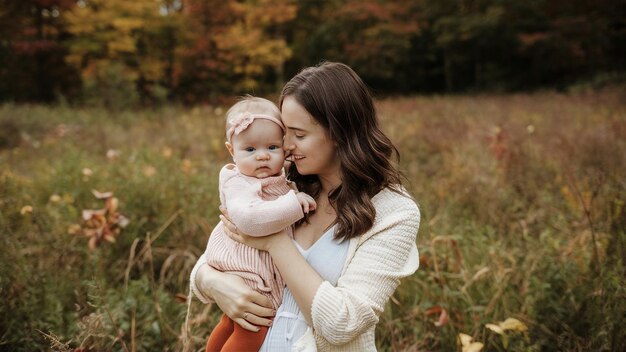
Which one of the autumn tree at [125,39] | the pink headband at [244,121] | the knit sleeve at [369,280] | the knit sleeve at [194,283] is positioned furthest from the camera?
the autumn tree at [125,39]

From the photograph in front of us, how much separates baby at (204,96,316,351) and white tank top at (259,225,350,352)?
0.13ft

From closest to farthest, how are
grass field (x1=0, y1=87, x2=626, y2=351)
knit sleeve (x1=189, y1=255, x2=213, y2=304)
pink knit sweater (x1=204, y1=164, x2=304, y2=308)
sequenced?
pink knit sweater (x1=204, y1=164, x2=304, y2=308) → knit sleeve (x1=189, y1=255, x2=213, y2=304) → grass field (x1=0, y1=87, x2=626, y2=351)

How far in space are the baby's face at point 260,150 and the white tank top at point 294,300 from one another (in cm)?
A: 30

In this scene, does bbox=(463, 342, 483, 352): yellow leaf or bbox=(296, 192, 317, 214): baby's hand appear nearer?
bbox=(296, 192, 317, 214): baby's hand

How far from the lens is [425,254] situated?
282 cm

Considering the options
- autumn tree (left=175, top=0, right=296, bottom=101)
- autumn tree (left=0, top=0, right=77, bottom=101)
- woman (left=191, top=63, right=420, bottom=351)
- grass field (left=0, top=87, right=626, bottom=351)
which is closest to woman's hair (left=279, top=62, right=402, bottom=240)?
woman (left=191, top=63, right=420, bottom=351)

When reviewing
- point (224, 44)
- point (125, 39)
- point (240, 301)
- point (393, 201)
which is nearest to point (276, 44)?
point (224, 44)

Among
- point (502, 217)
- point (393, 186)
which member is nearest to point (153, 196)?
point (393, 186)

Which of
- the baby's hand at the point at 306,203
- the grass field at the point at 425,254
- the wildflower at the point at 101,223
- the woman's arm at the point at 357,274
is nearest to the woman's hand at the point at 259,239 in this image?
the woman's arm at the point at 357,274

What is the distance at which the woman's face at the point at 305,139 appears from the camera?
1489 mm

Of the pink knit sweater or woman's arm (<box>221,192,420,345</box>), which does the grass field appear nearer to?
the pink knit sweater

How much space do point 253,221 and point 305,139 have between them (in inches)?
12.6

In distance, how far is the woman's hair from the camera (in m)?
1.46

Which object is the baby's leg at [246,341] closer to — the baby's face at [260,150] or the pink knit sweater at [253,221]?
the pink knit sweater at [253,221]
